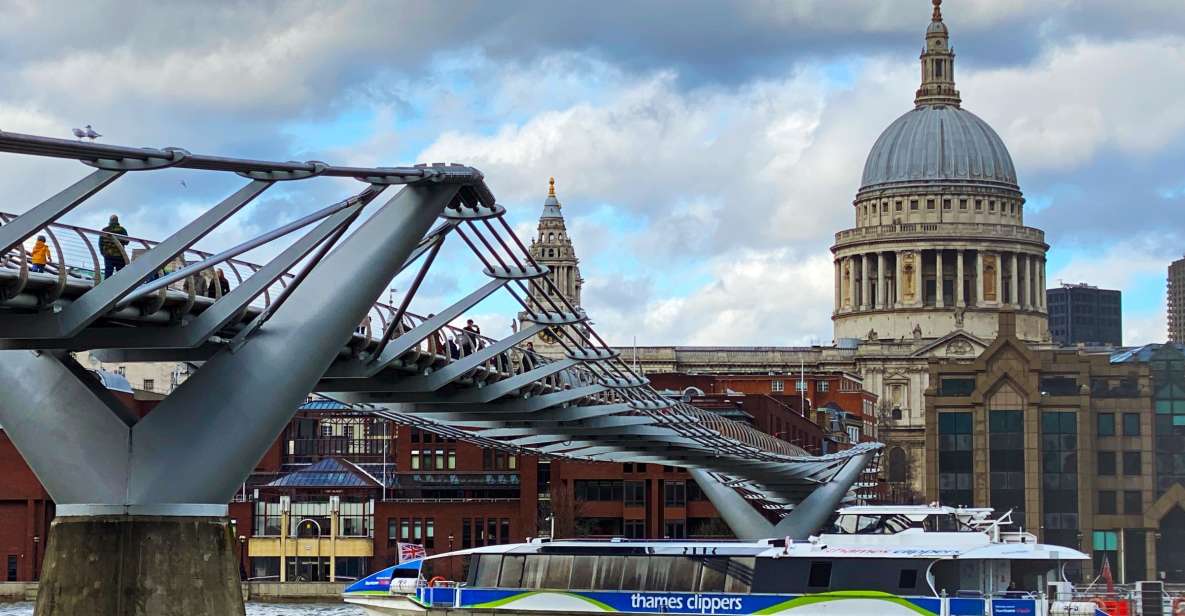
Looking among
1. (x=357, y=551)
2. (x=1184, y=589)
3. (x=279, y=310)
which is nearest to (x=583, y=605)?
(x=279, y=310)

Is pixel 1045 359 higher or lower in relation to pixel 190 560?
higher

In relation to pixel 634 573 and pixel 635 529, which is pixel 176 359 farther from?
pixel 635 529

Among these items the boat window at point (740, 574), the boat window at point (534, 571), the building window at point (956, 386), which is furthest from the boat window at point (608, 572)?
the building window at point (956, 386)

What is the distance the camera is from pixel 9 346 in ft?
111

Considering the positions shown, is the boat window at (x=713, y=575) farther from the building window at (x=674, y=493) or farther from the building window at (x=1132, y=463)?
the building window at (x=1132, y=463)

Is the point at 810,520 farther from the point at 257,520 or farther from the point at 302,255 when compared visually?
the point at 302,255

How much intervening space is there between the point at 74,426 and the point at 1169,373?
3140 inches

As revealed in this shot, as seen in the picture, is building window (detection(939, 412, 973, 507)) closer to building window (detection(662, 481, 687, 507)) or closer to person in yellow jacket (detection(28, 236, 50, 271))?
building window (detection(662, 481, 687, 507))

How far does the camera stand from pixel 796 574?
55.9 meters

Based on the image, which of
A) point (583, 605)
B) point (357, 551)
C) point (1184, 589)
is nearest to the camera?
point (583, 605)

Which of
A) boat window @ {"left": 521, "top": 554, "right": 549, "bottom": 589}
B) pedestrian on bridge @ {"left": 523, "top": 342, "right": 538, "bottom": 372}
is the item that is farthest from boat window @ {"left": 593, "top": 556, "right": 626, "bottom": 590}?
pedestrian on bridge @ {"left": 523, "top": 342, "right": 538, "bottom": 372}

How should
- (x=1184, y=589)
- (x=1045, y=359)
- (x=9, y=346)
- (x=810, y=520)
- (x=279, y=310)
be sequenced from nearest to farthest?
(x=9, y=346) < (x=279, y=310) < (x=810, y=520) < (x=1184, y=589) < (x=1045, y=359)

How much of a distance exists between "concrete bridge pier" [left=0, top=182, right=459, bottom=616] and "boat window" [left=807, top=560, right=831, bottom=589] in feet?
71.8

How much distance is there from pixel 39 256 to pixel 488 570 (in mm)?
27995
